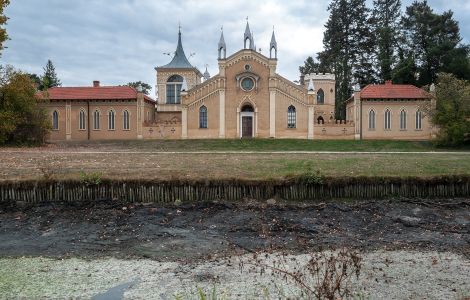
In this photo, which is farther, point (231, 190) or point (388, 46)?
point (388, 46)

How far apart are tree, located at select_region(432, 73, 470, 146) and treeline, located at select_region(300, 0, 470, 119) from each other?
17.2 meters

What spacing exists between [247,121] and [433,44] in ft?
87.0

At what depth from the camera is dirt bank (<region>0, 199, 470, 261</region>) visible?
9.96 metres

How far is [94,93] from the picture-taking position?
2012 inches

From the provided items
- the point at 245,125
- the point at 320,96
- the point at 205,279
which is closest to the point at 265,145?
the point at 245,125

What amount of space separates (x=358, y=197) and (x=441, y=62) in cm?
4914

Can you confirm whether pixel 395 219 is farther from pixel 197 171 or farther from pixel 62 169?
pixel 62 169

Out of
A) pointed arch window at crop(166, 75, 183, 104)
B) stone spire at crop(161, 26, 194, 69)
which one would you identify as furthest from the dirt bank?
stone spire at crop(161, 26, 194, 69)

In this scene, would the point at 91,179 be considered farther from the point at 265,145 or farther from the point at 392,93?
the point at 392,93

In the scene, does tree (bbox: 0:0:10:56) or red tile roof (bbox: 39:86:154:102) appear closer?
tree (bbox: 0:0:10:56)

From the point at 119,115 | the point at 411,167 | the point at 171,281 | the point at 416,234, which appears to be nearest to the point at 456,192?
the point at 411,167

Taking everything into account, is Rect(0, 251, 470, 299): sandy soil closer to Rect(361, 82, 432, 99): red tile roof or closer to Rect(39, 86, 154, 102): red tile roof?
Rect(361, 82, 432, 99): red tile roof

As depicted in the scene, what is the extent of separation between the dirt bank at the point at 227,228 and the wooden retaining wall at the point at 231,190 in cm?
55

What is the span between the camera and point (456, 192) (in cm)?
1408
